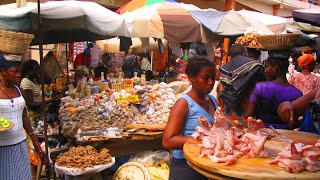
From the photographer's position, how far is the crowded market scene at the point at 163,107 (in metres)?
2.32

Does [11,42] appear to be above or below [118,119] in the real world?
above

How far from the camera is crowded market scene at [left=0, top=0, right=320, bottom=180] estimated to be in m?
2.32

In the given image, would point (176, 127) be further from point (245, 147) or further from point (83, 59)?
point (83, 59)

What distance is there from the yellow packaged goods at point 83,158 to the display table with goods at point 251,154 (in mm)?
2534

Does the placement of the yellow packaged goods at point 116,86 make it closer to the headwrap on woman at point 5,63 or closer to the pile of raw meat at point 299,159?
the headwrap on woman at point 5,63

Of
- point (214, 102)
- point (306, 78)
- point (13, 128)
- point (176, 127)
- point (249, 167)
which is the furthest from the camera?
point (306, 78)

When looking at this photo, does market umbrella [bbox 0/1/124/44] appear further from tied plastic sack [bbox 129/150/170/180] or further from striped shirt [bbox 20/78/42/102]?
tied plastic sack [bbox 129/150/170/180]

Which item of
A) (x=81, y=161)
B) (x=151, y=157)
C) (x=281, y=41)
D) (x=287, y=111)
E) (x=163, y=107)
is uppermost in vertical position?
(x=281, y=41)

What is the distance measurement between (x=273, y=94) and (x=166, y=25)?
3.74 m

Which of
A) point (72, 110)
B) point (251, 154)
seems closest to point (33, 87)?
point (72, 110)

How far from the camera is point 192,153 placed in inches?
87.9

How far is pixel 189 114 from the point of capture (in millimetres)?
2854

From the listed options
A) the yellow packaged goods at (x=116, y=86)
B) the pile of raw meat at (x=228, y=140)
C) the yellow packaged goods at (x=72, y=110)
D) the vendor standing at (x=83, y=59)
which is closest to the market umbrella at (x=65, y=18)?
the yellow packaged goods at (x=72, y=110)

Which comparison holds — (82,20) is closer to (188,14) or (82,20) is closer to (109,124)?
(109,124)
